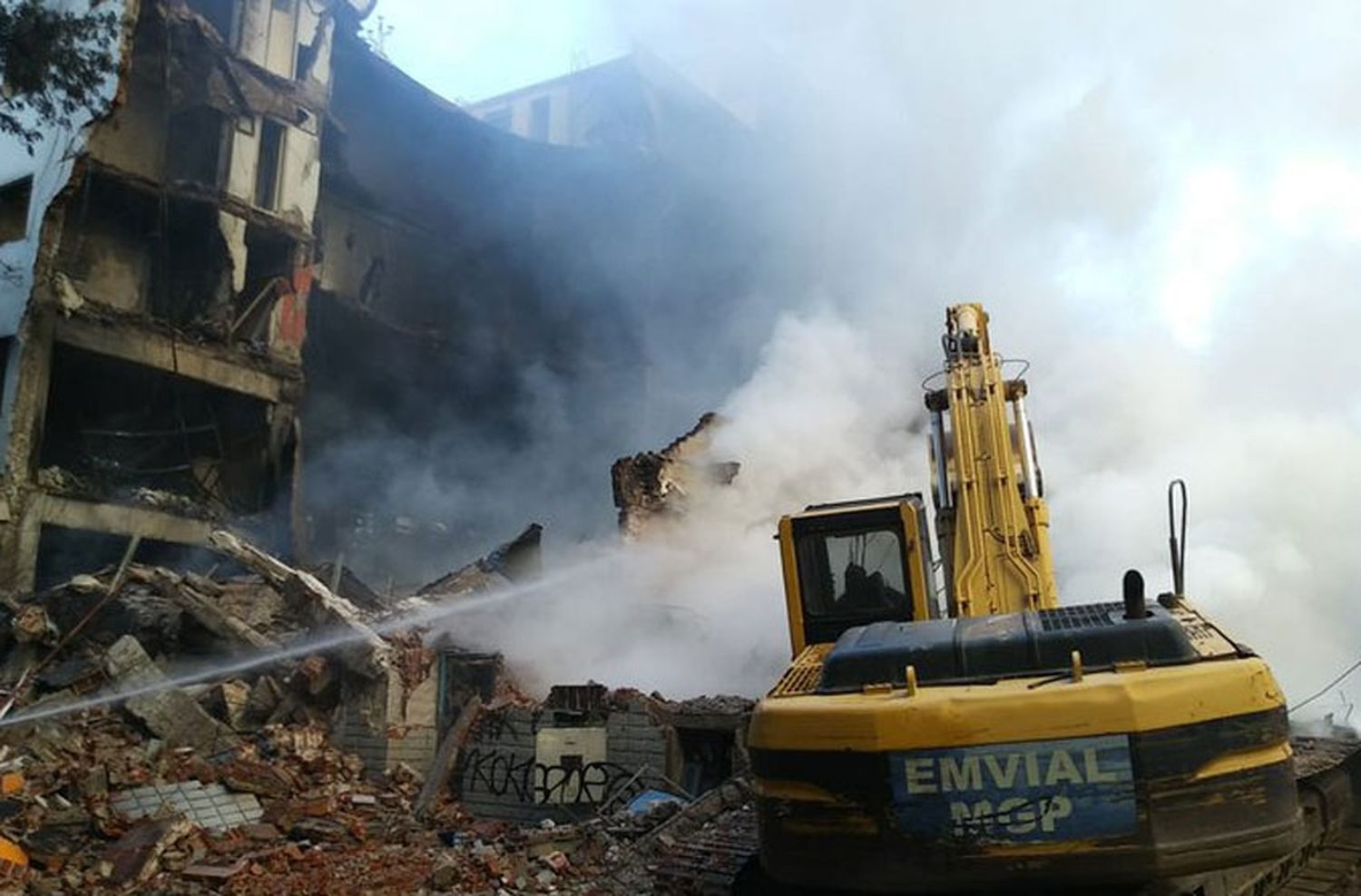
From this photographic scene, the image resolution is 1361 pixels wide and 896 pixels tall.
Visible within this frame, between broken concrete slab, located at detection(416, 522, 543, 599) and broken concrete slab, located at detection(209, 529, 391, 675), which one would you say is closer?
broken concrete slab, located at detection(209, 529, 391, 675)

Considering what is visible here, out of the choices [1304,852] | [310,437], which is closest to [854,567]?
[1304,852]

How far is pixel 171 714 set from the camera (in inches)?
453

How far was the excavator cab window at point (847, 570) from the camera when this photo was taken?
5.82 meters

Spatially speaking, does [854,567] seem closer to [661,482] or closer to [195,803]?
[195,803]

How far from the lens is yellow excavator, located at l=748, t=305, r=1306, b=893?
12.3 feet

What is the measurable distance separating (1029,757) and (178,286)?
2188 centimetres

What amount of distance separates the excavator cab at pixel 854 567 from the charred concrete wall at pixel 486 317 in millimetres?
20028

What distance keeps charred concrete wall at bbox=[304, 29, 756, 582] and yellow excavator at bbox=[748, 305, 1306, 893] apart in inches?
847

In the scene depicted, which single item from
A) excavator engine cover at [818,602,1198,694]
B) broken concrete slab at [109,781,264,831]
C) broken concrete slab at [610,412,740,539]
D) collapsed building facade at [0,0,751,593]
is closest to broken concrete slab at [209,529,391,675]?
broken concrete slab at [109,781,264,831]

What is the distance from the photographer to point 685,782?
11.3m

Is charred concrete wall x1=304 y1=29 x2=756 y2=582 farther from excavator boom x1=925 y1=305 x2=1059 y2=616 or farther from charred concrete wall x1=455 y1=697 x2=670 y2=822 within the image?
excavator boom x1=925 y1=305 x2=1059 y2=616

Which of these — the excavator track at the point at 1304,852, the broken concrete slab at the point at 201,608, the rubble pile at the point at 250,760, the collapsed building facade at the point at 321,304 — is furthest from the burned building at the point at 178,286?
the excavator track at the point at 1304,852

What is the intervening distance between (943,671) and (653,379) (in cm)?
2896

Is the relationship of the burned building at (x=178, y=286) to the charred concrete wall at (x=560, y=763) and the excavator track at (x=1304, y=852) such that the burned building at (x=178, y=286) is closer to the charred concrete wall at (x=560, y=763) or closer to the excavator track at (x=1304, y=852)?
the charred concrete wall at (x=560, y=763)
